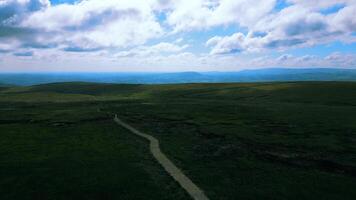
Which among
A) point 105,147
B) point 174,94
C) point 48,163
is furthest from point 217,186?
point 174,94

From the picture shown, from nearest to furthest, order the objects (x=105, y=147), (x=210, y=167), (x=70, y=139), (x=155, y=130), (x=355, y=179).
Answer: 1. (x=355, y=179)
2. (x=210, y=167)
3. (x=105, y=147)
4. (x=70, y=139)
5. (x=155, y=130)

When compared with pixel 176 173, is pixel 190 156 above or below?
below

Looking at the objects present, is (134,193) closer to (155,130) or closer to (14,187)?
(14,187)

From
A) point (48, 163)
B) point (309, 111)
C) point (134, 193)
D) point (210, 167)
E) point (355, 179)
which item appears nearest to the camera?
point (134, 193)

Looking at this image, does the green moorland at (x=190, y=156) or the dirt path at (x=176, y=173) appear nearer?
the dirt path at (x=176, y=173)

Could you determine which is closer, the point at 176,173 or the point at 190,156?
the point at 176,173

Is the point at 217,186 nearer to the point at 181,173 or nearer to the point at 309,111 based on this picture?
the point at 181,173

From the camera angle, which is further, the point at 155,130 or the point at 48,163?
the point at 155,130

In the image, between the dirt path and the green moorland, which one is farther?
the green moorland
